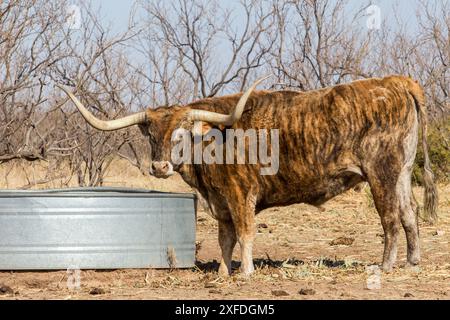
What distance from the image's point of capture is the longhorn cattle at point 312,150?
8516mm

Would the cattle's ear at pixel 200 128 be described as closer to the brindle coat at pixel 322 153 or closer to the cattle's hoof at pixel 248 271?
the brindle coat at pixel 322 153

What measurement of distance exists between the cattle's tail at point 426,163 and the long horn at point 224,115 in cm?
140

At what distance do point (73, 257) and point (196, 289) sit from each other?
1213 millimetres

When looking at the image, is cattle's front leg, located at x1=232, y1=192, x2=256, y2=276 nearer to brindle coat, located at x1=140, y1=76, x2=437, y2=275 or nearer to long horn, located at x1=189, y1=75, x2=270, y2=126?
brindle coat, located at x1=140, y1=76, x2=437, y2=275

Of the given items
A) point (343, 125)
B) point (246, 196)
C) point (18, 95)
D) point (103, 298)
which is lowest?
point (103, 298)

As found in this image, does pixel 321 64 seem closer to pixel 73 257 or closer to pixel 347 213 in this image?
pixel 347 213

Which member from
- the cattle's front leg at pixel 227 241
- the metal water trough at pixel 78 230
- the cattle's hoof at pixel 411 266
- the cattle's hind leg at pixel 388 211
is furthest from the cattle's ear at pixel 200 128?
the cattle's hoof at pixel 411 266

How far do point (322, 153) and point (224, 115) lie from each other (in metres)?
0.93

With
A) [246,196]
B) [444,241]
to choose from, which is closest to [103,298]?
[246,196]

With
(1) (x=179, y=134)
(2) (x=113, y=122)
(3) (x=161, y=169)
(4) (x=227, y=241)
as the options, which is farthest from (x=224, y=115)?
(4) (x=227, y=241)

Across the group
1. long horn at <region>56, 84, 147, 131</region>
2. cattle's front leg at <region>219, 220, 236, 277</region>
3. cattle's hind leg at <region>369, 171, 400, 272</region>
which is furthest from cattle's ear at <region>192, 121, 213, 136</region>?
cattle's hind leg at <region>369, 171, 400, 272</region>

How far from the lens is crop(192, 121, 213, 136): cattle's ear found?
28.7ft

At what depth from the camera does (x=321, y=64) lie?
1909 cm

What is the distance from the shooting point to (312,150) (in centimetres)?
864
